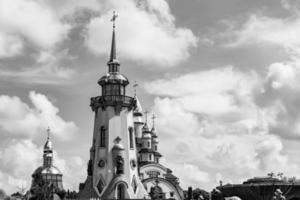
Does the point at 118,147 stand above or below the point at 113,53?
below

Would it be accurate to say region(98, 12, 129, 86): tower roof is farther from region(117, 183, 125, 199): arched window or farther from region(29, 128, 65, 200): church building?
region(29, 128, 65, 200): church building

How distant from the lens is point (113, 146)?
283 feet

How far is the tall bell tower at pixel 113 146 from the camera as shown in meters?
84.1

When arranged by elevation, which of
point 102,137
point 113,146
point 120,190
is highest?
point 102,137

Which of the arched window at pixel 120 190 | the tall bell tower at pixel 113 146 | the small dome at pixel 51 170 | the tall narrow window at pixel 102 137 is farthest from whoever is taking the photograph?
the small dome at pixel 51 170

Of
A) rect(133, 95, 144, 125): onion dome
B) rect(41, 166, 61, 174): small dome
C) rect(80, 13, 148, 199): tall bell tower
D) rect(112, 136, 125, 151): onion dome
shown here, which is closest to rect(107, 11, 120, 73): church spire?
rect(80, 13, 148, 199): tall bell tower

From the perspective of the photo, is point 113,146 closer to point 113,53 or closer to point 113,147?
point 113,147

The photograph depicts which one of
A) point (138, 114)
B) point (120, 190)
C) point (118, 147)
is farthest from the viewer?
point (138, 114)

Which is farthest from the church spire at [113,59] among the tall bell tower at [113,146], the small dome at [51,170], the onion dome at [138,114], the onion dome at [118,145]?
the small dome at [51,170]

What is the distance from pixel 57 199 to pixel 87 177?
67.2 feet

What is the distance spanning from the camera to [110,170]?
283 ft

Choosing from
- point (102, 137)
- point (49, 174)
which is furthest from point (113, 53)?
point (49, 174)

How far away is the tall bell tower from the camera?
8406 centimetres

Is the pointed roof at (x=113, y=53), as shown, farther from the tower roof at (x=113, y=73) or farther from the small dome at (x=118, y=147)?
the small dome at (x=118, y=147)
